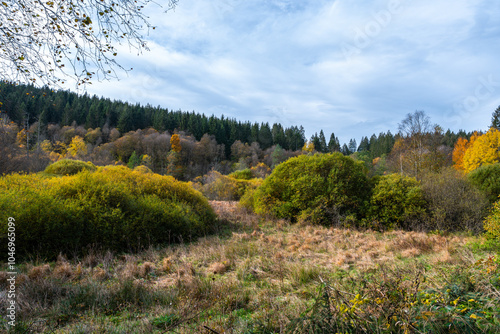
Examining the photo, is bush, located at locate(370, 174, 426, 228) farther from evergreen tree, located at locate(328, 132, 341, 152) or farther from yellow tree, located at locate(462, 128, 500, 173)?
evergreen tree, located at locate(328, 132, 341, 152)

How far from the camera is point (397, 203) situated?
10.6 meters

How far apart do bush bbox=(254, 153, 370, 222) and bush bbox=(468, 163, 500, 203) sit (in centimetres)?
487

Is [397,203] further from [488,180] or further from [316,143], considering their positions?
[316,143]

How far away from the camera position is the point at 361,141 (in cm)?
8681

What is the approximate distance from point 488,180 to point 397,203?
15.1ft

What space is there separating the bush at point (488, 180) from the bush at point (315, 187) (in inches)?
192

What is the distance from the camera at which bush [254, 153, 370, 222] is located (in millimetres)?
11039

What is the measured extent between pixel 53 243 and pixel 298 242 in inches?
261

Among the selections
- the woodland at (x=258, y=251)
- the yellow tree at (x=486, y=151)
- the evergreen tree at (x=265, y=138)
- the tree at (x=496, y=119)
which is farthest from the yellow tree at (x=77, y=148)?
the tree at (x=496, y=119)

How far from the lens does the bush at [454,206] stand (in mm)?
9695

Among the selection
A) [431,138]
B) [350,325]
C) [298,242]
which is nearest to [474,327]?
[350,325]

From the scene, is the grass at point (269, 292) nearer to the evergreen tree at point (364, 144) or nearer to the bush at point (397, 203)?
the bush at point (397, 203)

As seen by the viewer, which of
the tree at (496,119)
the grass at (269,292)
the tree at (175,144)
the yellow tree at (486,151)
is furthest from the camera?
the tree at (175,144)

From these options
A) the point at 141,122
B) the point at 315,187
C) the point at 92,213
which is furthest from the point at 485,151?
the point at 141,122
